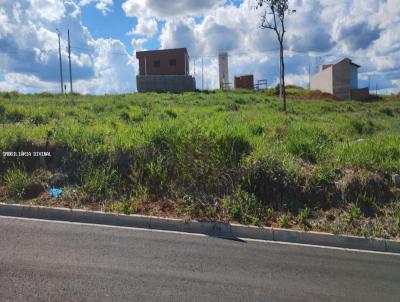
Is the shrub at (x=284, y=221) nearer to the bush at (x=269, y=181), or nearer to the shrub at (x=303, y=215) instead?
the shrub at (x=303, y=215)

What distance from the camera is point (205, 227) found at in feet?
20.7

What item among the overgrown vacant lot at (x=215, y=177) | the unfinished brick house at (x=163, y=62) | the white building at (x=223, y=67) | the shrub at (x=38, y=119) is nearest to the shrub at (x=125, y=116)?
the shrub at (x=38, y=119)

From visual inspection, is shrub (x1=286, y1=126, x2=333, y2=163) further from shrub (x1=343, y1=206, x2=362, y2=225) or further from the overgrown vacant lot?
shrub (x1=343, y1=206, x2=362, y2=225)

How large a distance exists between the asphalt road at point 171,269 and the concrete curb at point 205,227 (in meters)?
0.29

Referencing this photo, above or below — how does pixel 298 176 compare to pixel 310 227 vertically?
above

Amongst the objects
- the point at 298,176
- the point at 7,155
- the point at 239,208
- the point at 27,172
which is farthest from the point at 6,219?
the point at 298,176

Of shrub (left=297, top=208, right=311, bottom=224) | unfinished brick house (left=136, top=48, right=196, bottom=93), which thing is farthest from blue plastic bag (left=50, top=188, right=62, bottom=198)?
unfinished brick house (left=136, top=48, right=196, bottom=93)

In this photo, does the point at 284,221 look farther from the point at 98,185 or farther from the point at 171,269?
the point at 98,185

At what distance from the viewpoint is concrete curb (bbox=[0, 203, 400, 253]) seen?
6070 mm

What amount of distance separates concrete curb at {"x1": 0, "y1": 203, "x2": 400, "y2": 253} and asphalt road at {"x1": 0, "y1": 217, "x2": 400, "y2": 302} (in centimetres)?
29

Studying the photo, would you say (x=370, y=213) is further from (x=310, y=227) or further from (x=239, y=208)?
(x=239, y=208)

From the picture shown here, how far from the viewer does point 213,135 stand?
26.8 ft

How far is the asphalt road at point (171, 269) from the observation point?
13.8 ft

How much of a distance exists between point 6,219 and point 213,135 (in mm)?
3910
